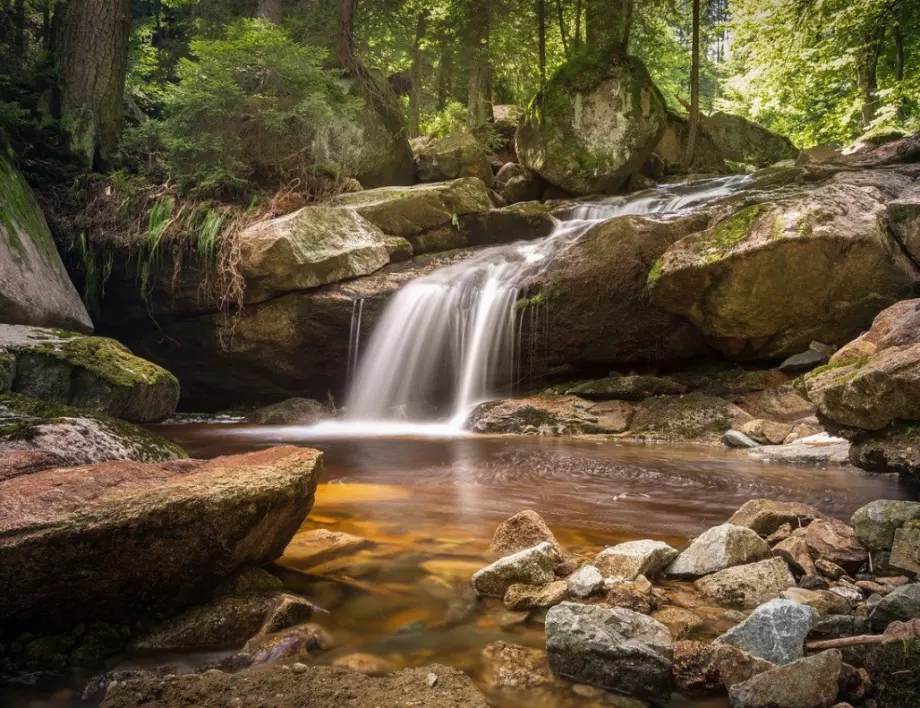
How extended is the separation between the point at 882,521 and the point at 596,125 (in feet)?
41.8

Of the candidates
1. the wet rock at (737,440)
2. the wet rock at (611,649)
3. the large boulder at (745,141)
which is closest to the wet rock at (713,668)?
the wet rock at (611,649)

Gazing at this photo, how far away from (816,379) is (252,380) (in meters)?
9.69

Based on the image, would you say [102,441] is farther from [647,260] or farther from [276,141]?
[276,141]

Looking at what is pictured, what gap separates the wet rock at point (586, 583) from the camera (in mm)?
2658

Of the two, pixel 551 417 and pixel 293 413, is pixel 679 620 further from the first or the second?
pixel 293 413

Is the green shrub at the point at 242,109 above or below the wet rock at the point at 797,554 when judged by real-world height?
above

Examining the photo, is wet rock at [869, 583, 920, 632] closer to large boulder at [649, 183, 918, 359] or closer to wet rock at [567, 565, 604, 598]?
wet rock at [567, 565, 604, 598]

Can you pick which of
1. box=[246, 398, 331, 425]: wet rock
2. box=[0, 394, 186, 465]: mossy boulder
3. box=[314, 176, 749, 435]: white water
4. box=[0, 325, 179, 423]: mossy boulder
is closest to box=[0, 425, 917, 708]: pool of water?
box=[0, 325, 179, 423]: mossy boulder

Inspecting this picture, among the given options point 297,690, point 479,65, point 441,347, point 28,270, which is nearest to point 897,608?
point 297,690

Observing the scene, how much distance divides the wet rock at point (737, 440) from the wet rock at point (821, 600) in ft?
16.3

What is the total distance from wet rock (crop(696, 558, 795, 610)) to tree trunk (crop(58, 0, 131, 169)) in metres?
12.5

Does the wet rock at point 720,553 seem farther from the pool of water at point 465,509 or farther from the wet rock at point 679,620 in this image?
the pool of water at point 465,509

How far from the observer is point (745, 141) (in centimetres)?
1917

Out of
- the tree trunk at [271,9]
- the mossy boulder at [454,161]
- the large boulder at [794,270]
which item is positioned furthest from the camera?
the tree trunk at [271,9]
